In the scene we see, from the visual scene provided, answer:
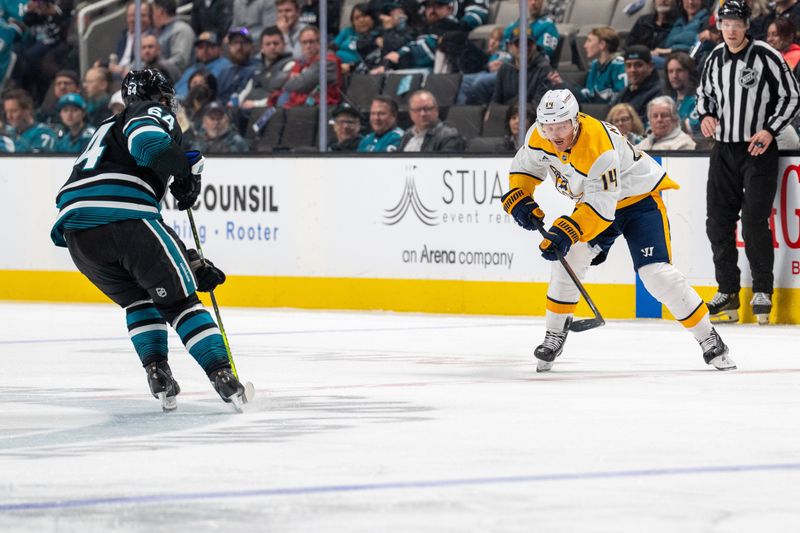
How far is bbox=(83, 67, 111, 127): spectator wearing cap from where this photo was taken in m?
12.3

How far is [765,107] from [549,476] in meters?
5.71

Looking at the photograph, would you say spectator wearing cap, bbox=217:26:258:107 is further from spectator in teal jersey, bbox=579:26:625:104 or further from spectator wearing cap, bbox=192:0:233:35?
spectator in teal jersey, bbox=579:26:625:104

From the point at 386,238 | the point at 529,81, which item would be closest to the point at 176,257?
the point at 529,81

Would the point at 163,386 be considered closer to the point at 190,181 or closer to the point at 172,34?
the point at 190,181

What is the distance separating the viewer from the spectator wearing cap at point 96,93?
40.2ft

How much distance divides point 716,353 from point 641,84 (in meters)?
3.22

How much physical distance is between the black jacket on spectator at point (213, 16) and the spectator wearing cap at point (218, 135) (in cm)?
59

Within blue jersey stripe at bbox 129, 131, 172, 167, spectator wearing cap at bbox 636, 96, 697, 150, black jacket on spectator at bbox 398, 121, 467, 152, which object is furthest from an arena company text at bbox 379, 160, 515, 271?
blue jersey stripe at bbox 129, 131, 172, 167

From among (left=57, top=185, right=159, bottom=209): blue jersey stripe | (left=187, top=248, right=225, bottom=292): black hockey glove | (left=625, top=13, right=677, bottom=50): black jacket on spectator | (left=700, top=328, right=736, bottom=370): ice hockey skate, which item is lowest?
(left=700, top=328, right=736, bottom=370): ice hockey skate

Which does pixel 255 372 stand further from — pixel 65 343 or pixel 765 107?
pixel 765 107

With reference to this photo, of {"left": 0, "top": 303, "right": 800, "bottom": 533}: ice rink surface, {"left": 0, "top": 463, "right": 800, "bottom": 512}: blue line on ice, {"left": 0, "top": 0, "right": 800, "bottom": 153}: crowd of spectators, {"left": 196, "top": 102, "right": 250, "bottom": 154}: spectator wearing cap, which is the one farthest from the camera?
{"left": 196, "top": 102, "right": 250, "bottom": 154}: spectator wearing cap

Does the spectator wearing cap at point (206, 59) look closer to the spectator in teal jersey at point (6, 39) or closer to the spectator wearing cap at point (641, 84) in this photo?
the spectator in teal jersey at point (6, 39)

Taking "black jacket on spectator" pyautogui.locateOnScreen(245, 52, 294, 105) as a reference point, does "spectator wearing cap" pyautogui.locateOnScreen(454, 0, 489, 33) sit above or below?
above

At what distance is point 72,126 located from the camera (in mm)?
12352
